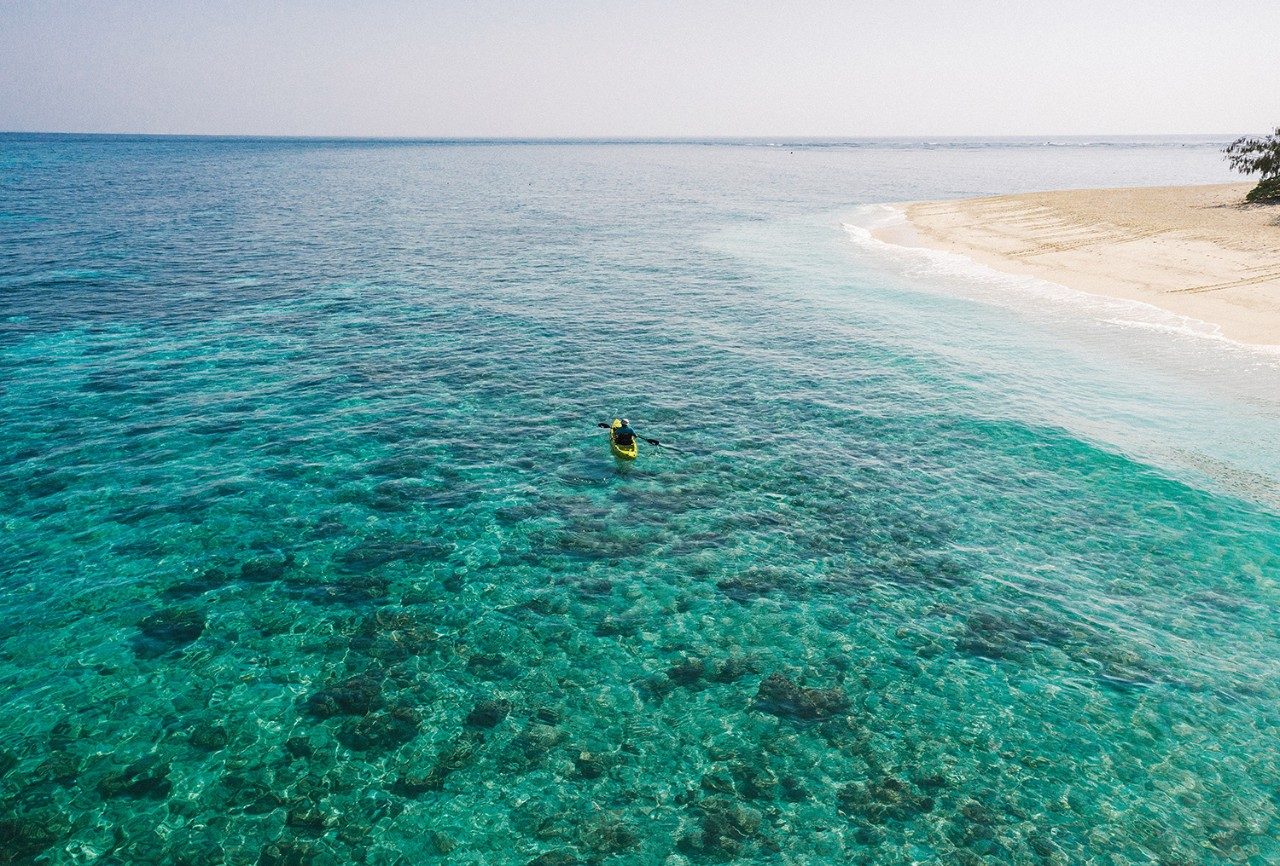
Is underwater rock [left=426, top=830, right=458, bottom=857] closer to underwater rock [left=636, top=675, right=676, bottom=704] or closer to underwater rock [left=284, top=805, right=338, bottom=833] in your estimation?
underwater rock [left=284, top=805, right=338, bottom=833]

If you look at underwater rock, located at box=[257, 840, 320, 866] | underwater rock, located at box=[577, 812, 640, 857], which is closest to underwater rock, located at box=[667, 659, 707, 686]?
underwater rock, located at box=[577, 812, 640, 857]

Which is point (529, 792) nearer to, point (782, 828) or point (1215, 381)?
point (782, 828)

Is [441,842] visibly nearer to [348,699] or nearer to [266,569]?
[348,699]

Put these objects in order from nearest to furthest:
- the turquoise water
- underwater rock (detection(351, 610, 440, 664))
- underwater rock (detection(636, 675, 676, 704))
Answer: the turquoise water < underwater rock (detection(636, 675, 676, 704)) < underwater rock (detection(351, 610, 440, 664))

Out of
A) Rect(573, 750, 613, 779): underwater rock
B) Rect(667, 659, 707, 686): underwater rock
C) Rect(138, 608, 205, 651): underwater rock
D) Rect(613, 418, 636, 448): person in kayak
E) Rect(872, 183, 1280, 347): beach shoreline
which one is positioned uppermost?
Rect(872, 183, 1280, 347): beach shoreline

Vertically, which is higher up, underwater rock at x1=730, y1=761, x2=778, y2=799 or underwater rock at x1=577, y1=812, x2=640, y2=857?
underwater rock at x1=730, y1=761, x2=778, y2=799
